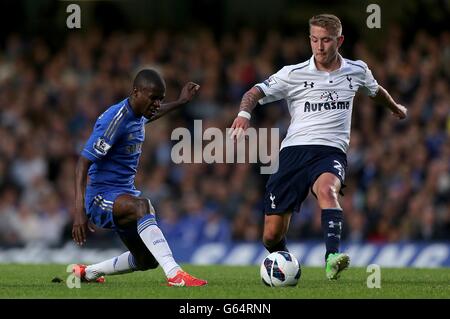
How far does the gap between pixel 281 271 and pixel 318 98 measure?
1.93 m

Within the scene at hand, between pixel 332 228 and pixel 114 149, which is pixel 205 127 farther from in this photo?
pixel 332 228

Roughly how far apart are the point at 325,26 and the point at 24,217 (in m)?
9.91

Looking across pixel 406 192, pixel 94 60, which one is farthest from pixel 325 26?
pixel 94 60

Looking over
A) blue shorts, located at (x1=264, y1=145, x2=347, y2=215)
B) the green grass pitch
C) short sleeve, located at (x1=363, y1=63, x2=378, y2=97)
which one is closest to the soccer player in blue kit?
the green grass pitch

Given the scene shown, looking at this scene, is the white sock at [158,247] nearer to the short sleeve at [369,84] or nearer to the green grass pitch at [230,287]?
the green grass pitch at [230,287]

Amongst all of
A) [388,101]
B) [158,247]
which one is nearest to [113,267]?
[158,247]

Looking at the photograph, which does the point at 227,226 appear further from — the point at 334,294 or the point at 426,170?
the point at 334,294

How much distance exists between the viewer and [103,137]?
9.29 metres

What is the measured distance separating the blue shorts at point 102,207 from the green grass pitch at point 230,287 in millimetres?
568

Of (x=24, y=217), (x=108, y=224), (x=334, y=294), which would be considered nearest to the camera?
(x=334, y=294)

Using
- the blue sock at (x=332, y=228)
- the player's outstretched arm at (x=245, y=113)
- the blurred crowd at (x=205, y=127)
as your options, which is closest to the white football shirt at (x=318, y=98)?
the player's outstretched arm at (x=245, y=113)

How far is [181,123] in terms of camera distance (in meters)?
19.7

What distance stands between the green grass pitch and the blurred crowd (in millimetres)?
5629

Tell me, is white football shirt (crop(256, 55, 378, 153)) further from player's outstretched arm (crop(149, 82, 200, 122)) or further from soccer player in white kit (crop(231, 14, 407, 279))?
player's outstretched arm (crop(149, 82, 200, 122))
